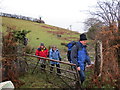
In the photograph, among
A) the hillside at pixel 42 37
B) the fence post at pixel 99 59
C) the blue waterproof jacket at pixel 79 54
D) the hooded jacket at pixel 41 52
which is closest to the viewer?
the blue waterproof jacket at pixel 79 54

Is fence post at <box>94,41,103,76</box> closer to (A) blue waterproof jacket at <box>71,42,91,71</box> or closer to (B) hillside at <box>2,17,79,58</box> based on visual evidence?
(A) blue waterproof jacket at <box>71,42,91,71</box>

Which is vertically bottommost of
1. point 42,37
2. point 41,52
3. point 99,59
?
point 99,59

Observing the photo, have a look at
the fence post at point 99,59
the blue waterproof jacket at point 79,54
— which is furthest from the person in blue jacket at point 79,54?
the fence post at point 99,59

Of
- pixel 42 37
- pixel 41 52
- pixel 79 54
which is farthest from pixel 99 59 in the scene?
pixel 42 37

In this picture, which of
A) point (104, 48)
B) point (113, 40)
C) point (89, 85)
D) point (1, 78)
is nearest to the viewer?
point (89, 85)

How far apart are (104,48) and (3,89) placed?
445 centimetres

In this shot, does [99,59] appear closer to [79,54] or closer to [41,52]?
[79,54]

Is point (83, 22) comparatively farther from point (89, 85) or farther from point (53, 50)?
point (89, 85)

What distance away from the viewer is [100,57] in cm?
450

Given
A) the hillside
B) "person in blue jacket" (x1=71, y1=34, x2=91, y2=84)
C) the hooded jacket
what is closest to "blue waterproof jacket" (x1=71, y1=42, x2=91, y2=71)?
"person in blue jacket" (x1=71, y1=34, x2=91, y2=84)

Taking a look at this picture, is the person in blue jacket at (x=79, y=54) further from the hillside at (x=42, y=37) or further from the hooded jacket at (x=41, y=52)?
the hillside at (x=42, y=37)

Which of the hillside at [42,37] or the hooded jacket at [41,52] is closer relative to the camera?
the hooded jacket at [41,52]

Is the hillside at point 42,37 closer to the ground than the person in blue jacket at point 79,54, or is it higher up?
higher up

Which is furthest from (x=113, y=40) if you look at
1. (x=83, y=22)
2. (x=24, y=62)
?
(x=83, y=22)
